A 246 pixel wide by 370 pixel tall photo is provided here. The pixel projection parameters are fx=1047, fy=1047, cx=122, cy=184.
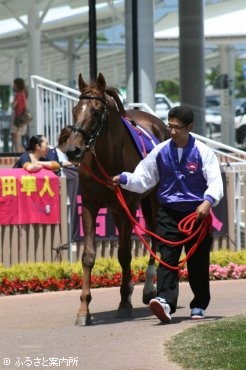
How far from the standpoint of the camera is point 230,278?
499 inches

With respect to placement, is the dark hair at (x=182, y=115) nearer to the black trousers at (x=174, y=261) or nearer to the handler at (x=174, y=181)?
the handler at (x=174, y=181)

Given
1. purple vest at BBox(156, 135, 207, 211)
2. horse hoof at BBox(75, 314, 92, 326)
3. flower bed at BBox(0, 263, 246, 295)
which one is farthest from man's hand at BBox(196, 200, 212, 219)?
flower bed at BBox(0, 263, 246, 295)

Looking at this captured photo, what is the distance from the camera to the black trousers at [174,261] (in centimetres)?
920

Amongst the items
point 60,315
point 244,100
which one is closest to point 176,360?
point 60,315

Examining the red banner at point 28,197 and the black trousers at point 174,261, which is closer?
the black trousers at point 174,261

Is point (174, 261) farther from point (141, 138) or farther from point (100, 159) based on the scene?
point (141, 138)

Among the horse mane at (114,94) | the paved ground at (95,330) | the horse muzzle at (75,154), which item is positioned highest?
the horse mane at (114,94)

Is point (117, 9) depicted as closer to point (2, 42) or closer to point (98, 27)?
point (98, 27)

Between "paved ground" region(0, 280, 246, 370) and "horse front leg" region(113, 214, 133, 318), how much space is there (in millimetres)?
112

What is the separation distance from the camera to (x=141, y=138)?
34.8 feet

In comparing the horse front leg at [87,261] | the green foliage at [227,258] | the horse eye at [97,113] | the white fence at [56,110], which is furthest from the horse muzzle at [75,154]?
the white fence at [56,110]

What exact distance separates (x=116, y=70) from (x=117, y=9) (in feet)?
3.69

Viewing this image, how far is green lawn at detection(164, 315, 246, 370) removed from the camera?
292 inches

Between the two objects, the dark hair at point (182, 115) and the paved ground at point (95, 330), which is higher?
the dark hair at point (182, 115)
